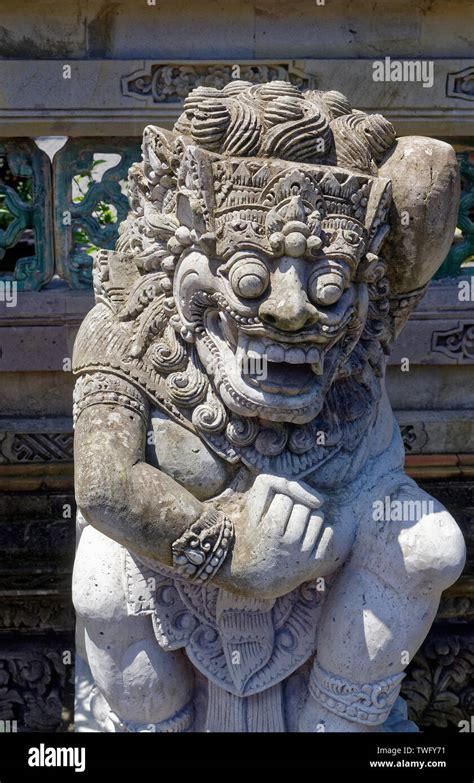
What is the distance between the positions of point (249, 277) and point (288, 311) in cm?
13

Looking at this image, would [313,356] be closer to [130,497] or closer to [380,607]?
[130,497]

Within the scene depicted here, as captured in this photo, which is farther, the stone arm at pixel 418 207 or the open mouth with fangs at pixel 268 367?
the stone arm at pixel 418 207

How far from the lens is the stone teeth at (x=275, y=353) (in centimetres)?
313

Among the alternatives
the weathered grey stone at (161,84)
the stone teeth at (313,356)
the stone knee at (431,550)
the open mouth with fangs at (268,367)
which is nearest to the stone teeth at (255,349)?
the open mouth with fangs at (268,367)

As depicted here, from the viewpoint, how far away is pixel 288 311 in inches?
120

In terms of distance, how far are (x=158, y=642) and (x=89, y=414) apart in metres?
0.63

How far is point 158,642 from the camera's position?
3.43m

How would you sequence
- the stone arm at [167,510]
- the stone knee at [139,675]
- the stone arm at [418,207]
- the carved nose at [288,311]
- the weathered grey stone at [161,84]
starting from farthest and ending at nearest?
1. the weathered grey stone at [161,84]
2. the stone knee at [139,675]
3. the stone arm at [418,207]
4. the stone arm at [167,510]
5. the carved nose at [288,311]

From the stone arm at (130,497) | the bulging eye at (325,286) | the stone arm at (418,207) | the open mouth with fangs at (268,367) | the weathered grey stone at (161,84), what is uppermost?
the weathered grey stone at (161,84)

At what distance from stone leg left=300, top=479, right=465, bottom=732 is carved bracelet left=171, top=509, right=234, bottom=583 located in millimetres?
374

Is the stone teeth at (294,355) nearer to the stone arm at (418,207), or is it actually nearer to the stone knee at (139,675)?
the stone arm at (418,207)

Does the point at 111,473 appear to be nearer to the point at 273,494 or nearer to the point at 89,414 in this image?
the point at 89,414

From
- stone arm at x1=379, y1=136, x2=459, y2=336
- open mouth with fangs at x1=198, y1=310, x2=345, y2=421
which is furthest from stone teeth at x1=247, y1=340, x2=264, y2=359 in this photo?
stone arm at x1=379, y1=136, x2=459, y2=336
